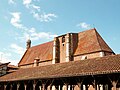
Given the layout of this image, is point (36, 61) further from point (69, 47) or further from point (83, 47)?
point (83, 47)

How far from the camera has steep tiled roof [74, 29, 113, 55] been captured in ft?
109

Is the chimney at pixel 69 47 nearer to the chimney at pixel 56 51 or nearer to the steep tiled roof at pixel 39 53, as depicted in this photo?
the chimney at pixel 56 51

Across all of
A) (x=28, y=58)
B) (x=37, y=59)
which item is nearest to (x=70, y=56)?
(x=37, y=59)

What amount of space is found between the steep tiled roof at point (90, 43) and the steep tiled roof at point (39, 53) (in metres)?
7.34

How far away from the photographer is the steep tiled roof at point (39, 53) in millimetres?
42850

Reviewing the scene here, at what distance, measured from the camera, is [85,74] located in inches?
634

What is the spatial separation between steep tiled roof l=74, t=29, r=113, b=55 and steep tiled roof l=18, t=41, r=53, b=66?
24.1 ft

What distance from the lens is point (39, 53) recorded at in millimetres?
45906

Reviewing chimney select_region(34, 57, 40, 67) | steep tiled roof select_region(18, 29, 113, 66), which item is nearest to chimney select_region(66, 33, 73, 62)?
steep tiled roof select_region(18, 29, 113, 66)

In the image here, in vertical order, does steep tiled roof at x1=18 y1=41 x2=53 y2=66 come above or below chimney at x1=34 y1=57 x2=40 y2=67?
above

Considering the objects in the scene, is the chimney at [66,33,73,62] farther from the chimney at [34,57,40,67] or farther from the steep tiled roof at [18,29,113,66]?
the chimney at [34,57,40,67]

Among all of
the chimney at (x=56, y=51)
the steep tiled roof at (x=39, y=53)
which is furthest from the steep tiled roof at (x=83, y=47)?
the chimney at (x=56, y=51)

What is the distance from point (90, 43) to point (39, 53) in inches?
568

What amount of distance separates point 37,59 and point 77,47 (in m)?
10.4
